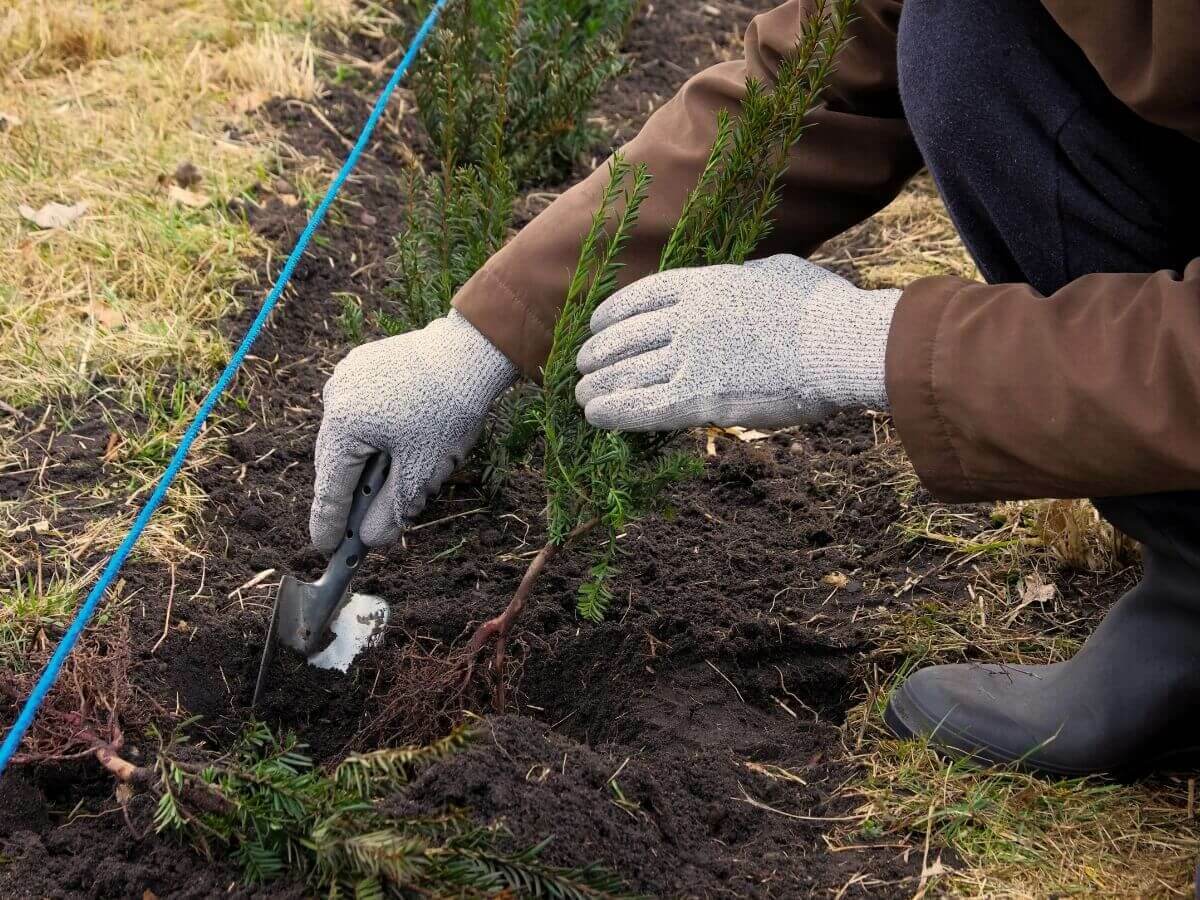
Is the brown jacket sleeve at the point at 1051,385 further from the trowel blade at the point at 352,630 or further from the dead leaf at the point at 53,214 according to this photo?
the dead leaf at the point at 53,214

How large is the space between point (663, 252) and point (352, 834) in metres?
1.02

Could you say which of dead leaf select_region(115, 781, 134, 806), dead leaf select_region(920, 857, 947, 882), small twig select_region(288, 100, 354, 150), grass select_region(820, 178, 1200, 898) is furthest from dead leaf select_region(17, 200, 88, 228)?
dead leaf select_region(920, 857, 947, 882)

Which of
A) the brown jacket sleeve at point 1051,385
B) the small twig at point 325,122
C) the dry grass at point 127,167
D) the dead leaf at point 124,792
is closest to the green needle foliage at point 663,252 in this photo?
the brown jacket sleeve at point 1051,385

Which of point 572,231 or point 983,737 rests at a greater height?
point 572,231

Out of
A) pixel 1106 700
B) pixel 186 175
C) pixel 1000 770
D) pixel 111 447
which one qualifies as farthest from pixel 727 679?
pixel 186 175

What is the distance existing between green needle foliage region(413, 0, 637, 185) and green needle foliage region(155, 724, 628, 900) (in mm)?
1941

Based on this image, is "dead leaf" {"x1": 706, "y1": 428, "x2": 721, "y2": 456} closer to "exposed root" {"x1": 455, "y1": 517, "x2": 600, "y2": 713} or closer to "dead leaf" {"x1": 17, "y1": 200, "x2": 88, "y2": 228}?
"exposed root" {"x1": 455, "y1": 517, "x2": 600, "y2": 713}

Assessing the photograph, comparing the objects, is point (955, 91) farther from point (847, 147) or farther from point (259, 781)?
point (259, 781)

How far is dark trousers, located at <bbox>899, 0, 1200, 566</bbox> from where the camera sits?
193cm

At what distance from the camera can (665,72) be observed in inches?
190

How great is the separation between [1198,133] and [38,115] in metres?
3.45

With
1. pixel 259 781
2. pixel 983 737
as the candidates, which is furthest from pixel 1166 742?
pixel 259 781

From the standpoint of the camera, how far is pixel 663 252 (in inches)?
79.6

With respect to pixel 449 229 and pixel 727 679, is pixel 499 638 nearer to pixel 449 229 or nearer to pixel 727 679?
pixel 727 679
